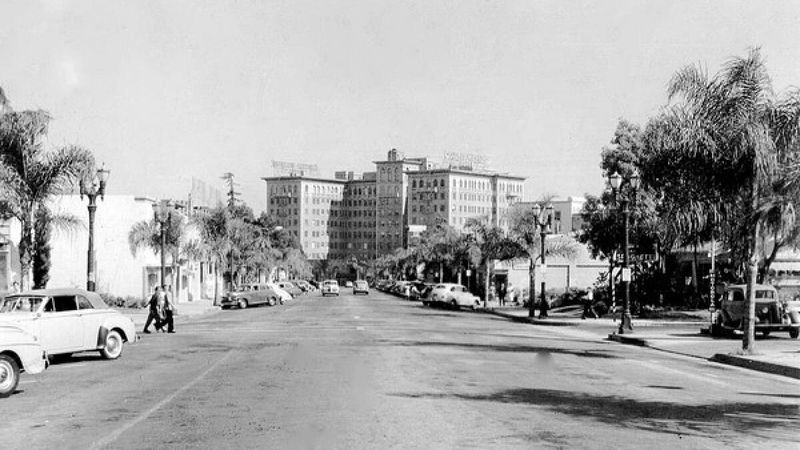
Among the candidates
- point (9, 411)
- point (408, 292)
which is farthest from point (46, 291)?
point (408, 292)

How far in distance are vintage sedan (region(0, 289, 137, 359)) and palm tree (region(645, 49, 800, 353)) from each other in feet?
48.4

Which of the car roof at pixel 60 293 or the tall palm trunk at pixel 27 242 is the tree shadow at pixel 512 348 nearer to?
the car roof at pixel 60 293

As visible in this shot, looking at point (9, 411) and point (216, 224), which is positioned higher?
point (216, 224)

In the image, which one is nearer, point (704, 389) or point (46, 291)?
point (704, 389)

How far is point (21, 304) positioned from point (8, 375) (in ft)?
18.1

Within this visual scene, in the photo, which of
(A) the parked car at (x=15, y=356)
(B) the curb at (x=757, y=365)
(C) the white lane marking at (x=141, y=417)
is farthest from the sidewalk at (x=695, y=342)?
(A) the parked car at (x=15, y=356)

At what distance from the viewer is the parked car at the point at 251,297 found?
61.8 m

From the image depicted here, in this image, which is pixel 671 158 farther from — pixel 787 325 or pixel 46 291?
pixel 46 291

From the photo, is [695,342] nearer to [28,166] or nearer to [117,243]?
[28,166]

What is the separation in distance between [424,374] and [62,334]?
8.22 metres

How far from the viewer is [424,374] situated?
57.6ft

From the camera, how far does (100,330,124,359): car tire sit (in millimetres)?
21098

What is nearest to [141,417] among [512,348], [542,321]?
[512,348]

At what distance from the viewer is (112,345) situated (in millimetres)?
21391
